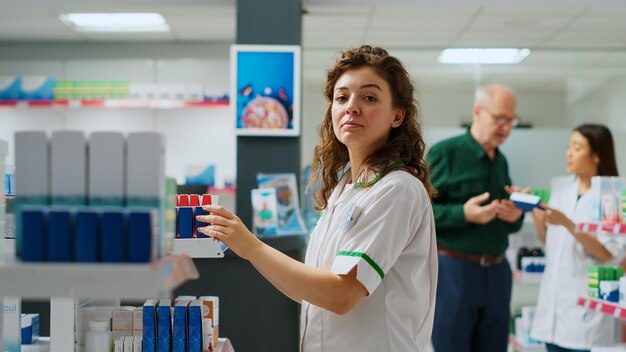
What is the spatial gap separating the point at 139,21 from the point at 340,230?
5.10 meters

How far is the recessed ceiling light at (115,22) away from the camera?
6.34 metres

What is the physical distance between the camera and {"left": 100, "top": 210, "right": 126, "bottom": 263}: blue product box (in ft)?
4.07

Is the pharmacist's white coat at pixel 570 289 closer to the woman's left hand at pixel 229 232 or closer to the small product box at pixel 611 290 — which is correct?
the small product box at pixel 611 290

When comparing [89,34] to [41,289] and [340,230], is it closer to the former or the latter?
[340,230]

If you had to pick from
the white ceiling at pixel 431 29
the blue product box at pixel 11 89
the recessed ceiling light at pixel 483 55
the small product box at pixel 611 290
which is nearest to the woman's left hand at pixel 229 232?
the small product box at pixel 611 290

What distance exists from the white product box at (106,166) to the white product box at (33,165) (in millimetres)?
83

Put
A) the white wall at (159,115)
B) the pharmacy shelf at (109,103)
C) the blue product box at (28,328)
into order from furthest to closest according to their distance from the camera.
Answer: the white wall at (159,115) → the pharmacy shelf at (109,103) → the blue product box at (28,328)

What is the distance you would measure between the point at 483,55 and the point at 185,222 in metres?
5.56

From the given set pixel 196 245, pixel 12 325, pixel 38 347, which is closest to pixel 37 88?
pixel 38 347

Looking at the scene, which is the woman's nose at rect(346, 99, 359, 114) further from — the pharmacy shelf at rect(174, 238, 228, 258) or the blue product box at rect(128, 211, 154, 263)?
the blue product box at rect(128, 211, 154, 263)

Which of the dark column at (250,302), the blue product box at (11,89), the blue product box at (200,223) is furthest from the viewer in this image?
the blue product box at (11,89)

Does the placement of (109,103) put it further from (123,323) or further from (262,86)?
(123,323)

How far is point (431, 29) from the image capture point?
6.39 meters

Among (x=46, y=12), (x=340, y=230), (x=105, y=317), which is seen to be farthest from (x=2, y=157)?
(x=46, y=12)
